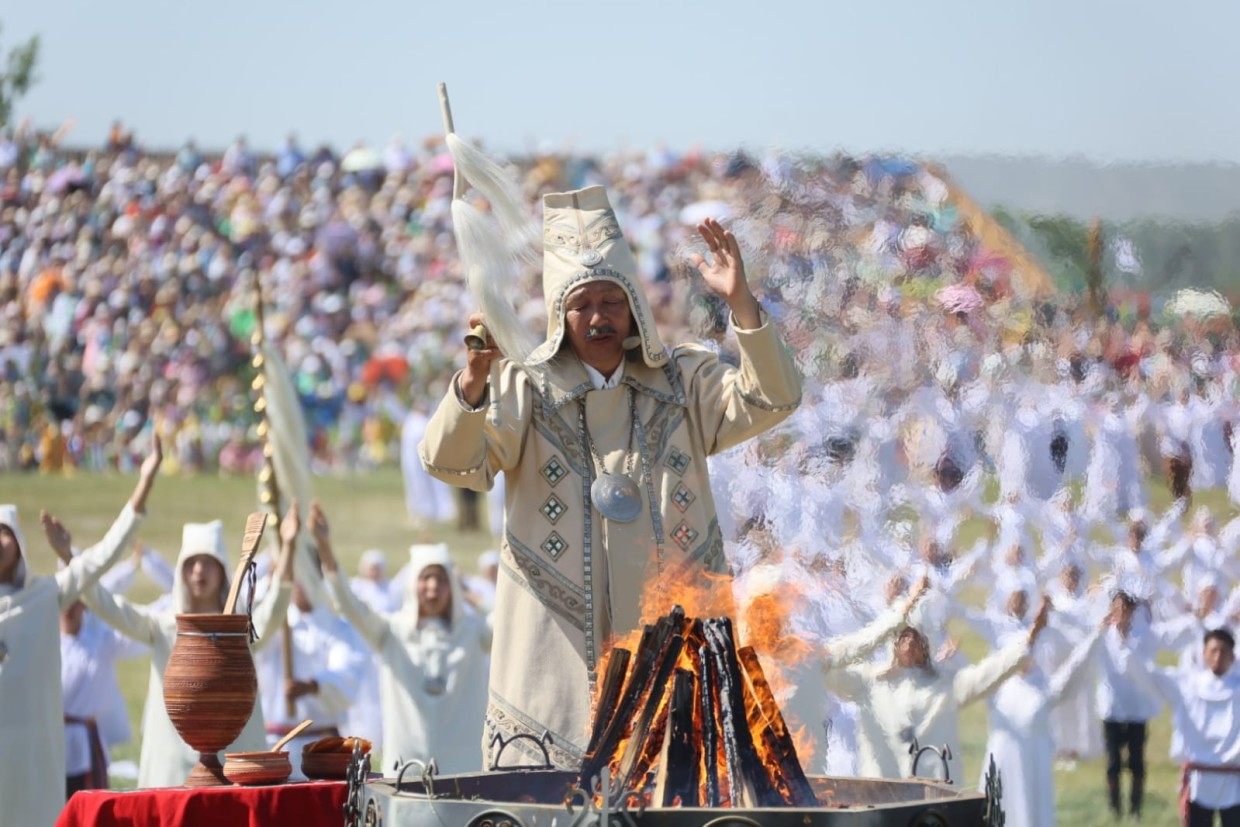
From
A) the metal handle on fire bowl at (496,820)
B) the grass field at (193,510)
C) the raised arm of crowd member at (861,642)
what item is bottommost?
the metal handle on fire bowl at (496,820)

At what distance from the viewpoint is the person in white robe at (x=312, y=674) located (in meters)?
12.2

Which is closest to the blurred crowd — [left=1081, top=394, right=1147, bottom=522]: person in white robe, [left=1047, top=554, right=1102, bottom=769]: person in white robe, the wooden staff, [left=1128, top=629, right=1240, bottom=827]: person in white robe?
[left=1047, top=554, right=1102, bottom=769]: person in white robe

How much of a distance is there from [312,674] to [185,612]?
3.27 metres

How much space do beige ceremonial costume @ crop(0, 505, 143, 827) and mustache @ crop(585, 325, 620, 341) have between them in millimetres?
4920

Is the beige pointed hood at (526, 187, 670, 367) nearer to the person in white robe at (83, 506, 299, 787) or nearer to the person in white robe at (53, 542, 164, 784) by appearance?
the person in white robe at (83, 506, 299, 787)

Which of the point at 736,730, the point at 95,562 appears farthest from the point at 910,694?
the point at 736,730

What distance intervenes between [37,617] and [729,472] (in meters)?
3.46

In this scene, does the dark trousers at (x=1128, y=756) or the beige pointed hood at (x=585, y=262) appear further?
the dark trousers at (x=1128, y=756)

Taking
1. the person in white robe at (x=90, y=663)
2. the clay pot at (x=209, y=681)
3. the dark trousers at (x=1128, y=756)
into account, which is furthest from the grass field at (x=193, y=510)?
the clay pot at (x=209, y=681)

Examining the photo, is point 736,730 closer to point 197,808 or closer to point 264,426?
point 197,808

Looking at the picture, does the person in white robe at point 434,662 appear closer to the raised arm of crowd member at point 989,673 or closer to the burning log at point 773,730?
the raised arm of crowd member at point 989,673

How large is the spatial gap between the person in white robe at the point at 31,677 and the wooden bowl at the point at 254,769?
4.27 meters

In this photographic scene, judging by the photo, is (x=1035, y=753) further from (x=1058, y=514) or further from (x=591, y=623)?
(x=591, y=623)

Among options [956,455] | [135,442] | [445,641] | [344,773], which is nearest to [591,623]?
[344,773]
